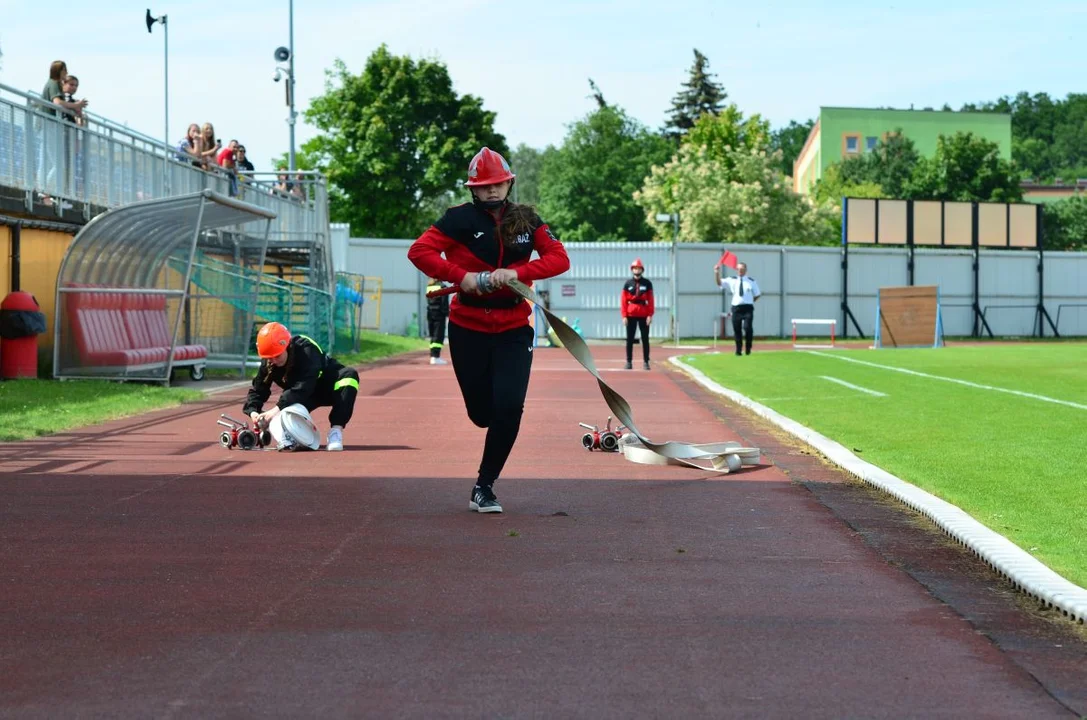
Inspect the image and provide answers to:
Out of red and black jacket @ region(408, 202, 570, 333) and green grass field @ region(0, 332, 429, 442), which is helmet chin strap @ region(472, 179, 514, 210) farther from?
green grass field @ region(0, 332, 429, 442)

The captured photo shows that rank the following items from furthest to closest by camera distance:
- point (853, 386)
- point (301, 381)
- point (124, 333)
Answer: point (124, 333), point (853, 386), point (301, 381)

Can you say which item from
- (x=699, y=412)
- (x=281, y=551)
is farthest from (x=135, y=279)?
(x=281, y=551)

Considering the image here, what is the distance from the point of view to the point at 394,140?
77188mm

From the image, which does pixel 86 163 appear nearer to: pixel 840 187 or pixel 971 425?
pixel 971 425

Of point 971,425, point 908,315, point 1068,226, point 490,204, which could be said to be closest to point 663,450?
point 490,204

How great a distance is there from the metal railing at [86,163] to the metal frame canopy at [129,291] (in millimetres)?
1057

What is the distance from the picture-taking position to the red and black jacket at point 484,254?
26.8 ft

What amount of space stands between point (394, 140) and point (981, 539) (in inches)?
2833

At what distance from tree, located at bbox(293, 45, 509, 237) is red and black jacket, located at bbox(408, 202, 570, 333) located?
68419 millimetres

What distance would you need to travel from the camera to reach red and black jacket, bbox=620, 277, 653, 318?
26.2m

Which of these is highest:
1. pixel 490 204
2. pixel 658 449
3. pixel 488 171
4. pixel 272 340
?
pixel 488 171

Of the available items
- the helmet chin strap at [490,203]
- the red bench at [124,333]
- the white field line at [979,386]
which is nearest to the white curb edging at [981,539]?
the helmet chin strap at [490,203]

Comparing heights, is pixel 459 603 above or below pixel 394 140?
below

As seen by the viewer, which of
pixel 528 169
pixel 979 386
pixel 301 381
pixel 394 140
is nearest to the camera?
pixel 301 381
